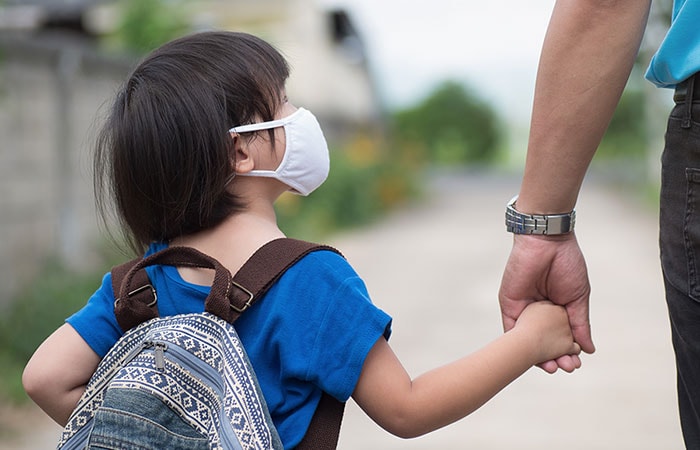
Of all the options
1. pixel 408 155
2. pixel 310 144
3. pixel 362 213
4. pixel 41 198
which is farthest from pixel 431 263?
pixel 408 155

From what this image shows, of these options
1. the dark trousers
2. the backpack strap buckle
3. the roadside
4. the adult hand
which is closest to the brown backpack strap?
the backpack strap buckle

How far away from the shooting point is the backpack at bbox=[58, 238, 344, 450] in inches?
55.9

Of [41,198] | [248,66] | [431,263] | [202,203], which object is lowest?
[431,263]

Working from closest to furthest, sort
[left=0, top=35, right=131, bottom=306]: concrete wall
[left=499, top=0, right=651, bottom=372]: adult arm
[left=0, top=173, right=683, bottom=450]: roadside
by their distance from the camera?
[left=499, top=0, right=651, bottom=372]: adult arm → [left=0, top=173, right=683, bottom=450]: roadside → [left=0, top=35, right=131, bottom=306]: concrete wall

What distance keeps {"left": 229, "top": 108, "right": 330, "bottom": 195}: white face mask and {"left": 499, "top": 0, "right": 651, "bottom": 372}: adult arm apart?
510 millimetres

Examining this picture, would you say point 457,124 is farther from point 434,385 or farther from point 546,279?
point 434,385

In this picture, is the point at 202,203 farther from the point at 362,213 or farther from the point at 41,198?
the point at 362,213

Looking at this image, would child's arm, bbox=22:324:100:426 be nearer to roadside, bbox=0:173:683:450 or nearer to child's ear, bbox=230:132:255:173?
child's ear, bbox=230:132:255:173

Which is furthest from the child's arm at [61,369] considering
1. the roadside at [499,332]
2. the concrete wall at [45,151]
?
the concrete wall at [45,151]

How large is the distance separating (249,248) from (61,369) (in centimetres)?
44

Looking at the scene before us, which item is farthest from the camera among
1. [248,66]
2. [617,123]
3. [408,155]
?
[617,123]

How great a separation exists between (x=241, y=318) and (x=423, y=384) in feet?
1.18

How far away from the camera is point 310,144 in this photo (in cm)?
174

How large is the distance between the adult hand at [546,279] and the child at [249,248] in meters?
0.20
